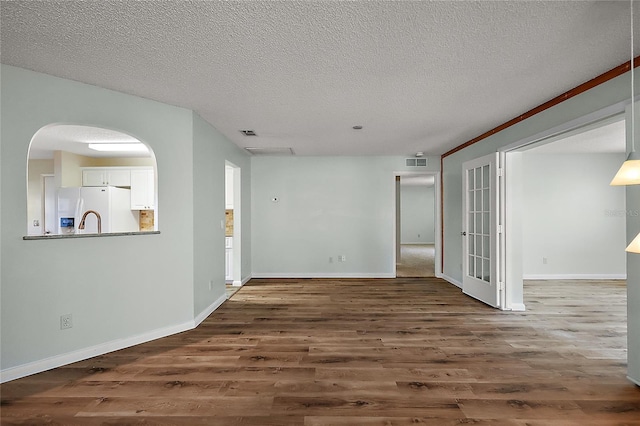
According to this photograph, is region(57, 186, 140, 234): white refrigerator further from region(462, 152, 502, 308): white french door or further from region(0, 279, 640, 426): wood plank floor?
region(462, 152, 502, 308): white french door

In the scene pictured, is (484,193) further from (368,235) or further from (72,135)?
(72,135)

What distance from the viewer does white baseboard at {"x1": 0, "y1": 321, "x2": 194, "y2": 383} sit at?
246cm

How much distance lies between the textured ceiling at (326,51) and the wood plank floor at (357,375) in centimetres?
245

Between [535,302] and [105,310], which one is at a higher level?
[105,310]

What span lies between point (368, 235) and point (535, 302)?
293 cm

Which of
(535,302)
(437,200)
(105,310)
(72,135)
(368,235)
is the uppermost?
(72,135)

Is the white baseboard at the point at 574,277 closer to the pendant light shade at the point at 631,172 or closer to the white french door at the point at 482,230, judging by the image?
the white french door at the point at 482,230

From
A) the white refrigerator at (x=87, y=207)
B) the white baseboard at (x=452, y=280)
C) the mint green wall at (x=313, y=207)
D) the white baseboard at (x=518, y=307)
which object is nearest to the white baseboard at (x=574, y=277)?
the white baseboard at (x=452, y=280)

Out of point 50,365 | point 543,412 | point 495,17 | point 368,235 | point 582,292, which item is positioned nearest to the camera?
point 495,17

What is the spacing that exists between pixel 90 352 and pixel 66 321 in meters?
0.36

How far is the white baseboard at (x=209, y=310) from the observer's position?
370 centimetres

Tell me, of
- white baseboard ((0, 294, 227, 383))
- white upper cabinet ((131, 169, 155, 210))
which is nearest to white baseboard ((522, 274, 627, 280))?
white baseboard ((0, 294, 227, 383))

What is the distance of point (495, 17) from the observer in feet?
6.17

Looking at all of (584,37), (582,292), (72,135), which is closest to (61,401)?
(72,135)
